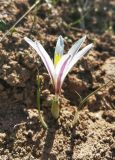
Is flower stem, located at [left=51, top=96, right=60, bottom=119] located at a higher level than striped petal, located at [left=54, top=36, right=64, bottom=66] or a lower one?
lower


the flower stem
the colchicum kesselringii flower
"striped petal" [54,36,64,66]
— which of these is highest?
"striped petal" [54,36,64,66]

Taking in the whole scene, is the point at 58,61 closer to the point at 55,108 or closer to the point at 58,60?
the point at 58,60

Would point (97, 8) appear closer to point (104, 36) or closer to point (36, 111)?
point (104, 36)

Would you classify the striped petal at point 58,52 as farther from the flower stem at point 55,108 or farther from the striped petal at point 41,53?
the flower stem at point 55,108

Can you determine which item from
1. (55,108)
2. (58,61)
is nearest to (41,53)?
(58,61)

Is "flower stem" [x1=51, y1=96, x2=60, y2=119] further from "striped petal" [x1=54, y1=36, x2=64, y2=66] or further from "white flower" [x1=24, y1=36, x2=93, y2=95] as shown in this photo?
"striped petal" [x1=54, y1=36, x2=64, y2=66]

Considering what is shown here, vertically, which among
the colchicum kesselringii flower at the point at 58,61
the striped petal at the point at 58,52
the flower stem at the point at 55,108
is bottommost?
the flower stem at the point at 55,108

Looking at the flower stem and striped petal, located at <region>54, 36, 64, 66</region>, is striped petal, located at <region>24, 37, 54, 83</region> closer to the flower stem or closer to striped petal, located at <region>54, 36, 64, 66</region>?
striped petal, located at <region>54, 36, 64, 66</region>

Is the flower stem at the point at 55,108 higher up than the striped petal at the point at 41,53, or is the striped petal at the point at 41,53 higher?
the striped petal at the point at 41,53

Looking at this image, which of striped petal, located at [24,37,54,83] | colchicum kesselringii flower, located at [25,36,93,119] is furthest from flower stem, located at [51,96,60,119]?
striped petal, located at [24,37,54,83]

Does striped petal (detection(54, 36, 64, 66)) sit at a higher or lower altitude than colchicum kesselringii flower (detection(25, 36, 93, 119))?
higher

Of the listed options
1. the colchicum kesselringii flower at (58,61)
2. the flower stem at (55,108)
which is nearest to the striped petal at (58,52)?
the colchicum kesselringii flower at (58,61)
